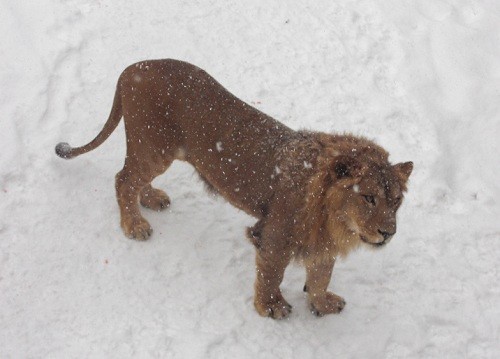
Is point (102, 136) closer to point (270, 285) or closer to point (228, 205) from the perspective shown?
point (228, 205)

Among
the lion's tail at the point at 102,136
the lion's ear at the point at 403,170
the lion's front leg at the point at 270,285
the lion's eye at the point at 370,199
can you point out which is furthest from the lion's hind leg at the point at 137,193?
the lion's ear at the point at 403,170

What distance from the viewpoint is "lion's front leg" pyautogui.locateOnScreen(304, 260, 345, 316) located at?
443cm

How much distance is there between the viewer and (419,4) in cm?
719

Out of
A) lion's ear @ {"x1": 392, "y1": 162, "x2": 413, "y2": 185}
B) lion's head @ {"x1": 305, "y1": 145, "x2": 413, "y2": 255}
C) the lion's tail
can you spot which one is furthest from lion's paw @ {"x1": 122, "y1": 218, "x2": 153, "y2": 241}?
lion's ear @ {"x1": 392, "y1": 162, "x2": 413, "y2": 185}

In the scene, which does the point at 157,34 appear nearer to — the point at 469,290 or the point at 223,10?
the point at 223,10

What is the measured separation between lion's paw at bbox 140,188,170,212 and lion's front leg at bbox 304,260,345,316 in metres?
1.72

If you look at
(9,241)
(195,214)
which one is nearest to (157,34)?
(195,214)

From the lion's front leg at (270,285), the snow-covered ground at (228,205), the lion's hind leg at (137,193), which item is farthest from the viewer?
the lion's hind leg at (137,193)

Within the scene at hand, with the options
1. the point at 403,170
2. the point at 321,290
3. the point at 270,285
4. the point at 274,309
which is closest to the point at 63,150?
the point at 270,285

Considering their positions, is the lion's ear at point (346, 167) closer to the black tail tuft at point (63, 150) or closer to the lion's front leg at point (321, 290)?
the lion's front leg at point (321, 290)

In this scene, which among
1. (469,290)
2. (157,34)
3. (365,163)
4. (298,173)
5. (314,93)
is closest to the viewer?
(365,163)

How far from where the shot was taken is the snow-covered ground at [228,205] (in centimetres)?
467

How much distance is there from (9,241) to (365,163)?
3.49m

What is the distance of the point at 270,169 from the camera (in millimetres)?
4230
